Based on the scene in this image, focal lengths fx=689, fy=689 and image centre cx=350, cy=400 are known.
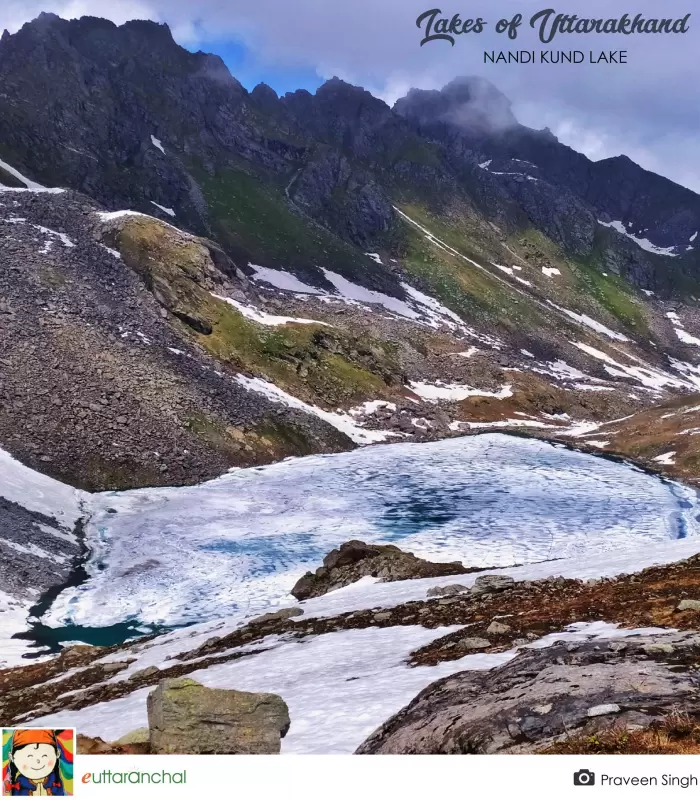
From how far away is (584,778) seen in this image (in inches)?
280

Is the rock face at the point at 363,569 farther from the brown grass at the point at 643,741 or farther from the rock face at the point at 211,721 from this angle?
the brown grass at the point at 643,741

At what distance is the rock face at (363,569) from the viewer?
3102 cm

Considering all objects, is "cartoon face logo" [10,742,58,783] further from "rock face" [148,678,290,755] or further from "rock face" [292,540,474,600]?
"rock face" [292,540,474,600]

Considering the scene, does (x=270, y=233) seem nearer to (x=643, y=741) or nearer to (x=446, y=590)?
(x=446, y=590)

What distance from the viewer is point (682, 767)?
7109mm

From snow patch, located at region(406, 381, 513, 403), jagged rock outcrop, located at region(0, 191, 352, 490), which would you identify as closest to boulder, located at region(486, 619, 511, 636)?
jagged rock outcrop, located at region(0, 191, 352, 490)

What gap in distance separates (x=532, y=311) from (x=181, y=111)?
10864cm

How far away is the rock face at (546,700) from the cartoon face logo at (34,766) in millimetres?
4065

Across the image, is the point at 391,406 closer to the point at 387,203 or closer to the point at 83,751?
the point at 83,751

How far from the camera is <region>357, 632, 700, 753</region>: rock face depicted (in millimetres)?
8266

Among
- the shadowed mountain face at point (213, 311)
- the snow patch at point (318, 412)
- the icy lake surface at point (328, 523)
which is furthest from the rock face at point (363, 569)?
the snow patch at point (318, 412)

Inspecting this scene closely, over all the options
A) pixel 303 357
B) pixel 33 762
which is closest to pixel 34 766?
pixel 33 762

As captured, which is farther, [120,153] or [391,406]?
[120,153]

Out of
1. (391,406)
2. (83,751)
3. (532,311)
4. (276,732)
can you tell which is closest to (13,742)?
(83,751)
